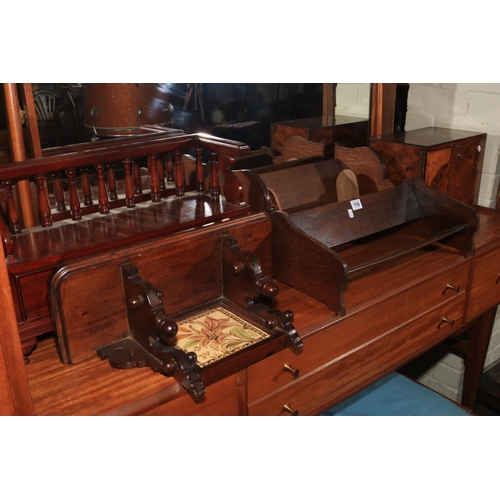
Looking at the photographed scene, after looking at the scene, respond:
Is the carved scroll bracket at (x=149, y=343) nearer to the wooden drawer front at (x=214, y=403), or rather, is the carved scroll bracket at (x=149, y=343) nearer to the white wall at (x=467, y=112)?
the wooden drawer front at (x=214, y=403)

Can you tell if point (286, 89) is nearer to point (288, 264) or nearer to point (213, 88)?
point (213, 88)

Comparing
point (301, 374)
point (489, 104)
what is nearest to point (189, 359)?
point (301, 374)

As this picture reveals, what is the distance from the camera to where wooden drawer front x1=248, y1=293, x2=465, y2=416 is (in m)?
1.58

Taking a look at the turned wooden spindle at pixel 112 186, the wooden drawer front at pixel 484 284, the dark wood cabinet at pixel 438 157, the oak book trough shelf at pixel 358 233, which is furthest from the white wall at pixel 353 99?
the turned wooden spindle at pixel 112 186

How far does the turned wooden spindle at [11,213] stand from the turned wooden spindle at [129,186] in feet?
0.95

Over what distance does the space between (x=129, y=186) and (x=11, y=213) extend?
12.6 inches

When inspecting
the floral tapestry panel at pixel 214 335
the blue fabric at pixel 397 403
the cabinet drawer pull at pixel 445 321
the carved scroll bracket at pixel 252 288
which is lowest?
the blue fabric at pixel 397 403

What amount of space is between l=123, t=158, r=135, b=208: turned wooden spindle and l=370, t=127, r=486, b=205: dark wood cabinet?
113 cm

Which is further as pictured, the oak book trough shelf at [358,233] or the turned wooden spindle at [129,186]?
the oak book trough shelf at [358,233]

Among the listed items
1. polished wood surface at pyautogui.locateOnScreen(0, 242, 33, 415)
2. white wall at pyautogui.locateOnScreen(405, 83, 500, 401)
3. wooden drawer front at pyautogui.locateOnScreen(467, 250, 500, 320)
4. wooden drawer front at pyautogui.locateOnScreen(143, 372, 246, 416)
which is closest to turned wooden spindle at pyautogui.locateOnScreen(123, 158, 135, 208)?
wooden drawer front at pyautogui.locateOnScreen(143, 372, 246, 416)

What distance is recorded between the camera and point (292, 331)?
1477 millimetres

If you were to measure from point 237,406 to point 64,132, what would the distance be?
0.86 meters

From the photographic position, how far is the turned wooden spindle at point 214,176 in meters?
1.65

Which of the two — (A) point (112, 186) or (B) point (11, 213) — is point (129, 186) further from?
(B) point (11, 213)
